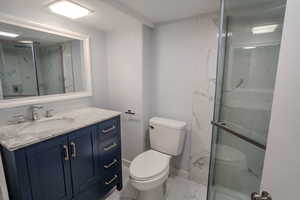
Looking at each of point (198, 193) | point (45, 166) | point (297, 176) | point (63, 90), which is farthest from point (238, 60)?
point (63, 90)

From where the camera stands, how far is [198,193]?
177 cm

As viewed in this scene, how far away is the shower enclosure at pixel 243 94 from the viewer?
38.7 inches

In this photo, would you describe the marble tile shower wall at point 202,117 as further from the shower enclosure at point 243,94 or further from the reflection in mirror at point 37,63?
the reflection in mirror at point 37,63

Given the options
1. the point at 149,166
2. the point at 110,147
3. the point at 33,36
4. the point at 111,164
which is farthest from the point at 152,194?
the point at 33,36

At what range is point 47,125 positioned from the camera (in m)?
1.49

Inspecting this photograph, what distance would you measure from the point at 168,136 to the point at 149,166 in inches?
16.9

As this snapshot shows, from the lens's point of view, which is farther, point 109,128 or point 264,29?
point 109,128

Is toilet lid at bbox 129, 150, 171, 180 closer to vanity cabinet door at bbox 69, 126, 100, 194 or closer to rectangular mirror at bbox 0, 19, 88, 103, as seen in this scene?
vanity cabinet door at bbox 69, 126, 100, 194

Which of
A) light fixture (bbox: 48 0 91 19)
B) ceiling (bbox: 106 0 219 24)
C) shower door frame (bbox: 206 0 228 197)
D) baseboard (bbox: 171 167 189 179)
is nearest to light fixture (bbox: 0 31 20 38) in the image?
light fixture (bbox: 48 0 91 19)

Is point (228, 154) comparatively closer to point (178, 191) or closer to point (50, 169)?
point (178, 191)

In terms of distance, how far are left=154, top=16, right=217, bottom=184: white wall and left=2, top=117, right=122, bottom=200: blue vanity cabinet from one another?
81cm

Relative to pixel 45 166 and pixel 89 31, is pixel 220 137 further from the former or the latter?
pixel 89 31

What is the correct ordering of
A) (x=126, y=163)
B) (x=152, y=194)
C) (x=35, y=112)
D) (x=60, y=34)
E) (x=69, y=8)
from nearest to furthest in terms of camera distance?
(x=69, y=8) < (x=35, y=112) < (x=152, y=194) < (x=60, y=34) < (x=126, y=163)

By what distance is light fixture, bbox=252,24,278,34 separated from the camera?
963mm
